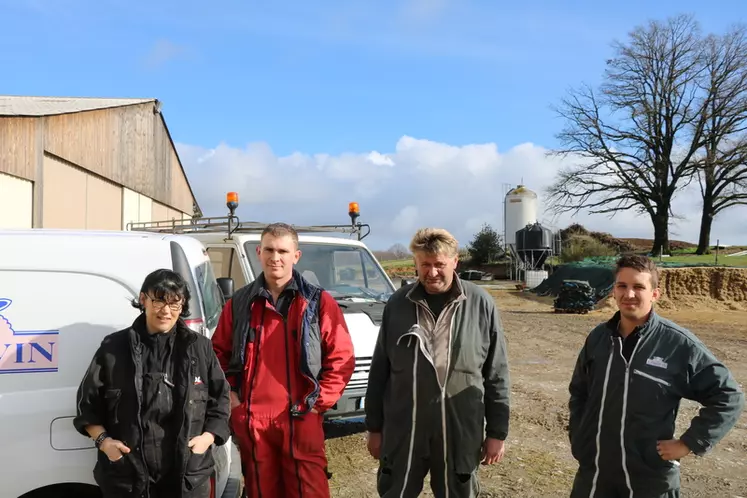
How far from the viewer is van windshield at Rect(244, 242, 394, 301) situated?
634cm

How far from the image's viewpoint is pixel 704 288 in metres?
22.7

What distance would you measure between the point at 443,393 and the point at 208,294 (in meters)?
1.56

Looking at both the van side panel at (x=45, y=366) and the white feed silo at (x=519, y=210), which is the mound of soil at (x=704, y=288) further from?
the van side panel at (x=45, y=366)

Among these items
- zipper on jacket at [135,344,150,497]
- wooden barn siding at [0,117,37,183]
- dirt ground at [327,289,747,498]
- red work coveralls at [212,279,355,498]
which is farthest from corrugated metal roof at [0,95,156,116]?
zipper on jacket at [135,344,150,497]

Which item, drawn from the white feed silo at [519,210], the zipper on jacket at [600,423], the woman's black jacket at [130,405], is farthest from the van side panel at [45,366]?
the white feed silo at [519,210]

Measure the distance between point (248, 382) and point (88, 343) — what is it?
30.5 inches

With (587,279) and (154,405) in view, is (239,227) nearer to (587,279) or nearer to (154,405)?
(154,405)

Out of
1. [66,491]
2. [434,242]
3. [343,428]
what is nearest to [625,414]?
[434,242]

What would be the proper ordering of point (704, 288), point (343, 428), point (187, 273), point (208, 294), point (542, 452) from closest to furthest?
point (187, 273), point (208, 294), point (542, 452), point (343, 428), point (704, 288)

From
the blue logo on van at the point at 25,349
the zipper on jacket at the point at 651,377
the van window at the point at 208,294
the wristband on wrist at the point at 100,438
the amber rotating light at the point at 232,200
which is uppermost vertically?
the amber rotating light at the point at 232,200

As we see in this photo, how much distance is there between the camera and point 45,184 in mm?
15109

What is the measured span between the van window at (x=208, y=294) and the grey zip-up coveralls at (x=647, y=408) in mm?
2106

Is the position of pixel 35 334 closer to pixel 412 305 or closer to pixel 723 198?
pixel 412 305

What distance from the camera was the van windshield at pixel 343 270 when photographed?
6.34 m
